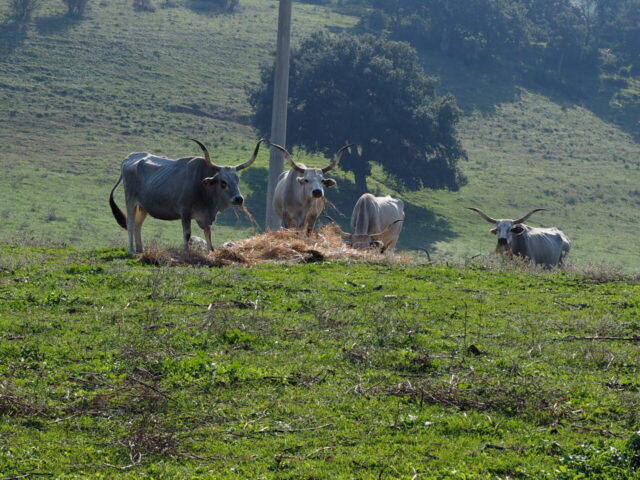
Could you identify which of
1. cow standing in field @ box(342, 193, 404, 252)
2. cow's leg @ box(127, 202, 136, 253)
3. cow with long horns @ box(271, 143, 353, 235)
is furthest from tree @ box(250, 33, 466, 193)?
cow's leg @ box(127, 202, 136, 253)

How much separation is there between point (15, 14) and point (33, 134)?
20366 millimetres

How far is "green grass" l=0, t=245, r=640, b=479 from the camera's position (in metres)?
6.51

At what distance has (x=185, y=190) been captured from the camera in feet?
54.3

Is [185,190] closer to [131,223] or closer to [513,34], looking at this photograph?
[131,223]

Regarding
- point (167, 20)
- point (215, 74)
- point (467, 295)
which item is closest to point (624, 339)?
point (467, 295)

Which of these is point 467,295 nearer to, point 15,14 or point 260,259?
point 260,259

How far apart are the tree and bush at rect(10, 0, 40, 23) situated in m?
21.3

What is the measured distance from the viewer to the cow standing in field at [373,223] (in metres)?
18.9

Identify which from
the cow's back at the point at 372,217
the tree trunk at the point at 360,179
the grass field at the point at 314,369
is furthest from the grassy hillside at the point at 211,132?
the grass field at the point at 314,369

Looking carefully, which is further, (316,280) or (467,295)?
(316,280)

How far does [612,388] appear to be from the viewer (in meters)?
8.27

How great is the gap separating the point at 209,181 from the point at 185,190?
1.61 feet

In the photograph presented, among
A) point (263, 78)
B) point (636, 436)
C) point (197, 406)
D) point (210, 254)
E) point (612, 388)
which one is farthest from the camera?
point (263, 78)

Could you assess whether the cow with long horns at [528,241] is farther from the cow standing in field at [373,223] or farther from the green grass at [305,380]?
the green grass at [305,380]
